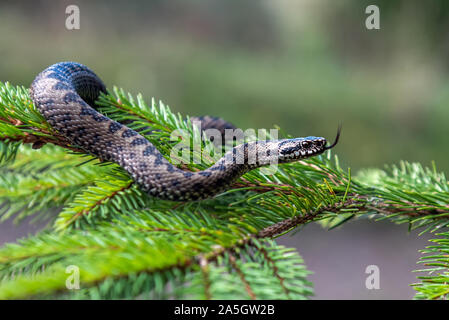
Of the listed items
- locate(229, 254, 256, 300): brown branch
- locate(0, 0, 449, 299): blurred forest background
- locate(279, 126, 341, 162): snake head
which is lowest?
locate(229, 254, 256, 300): brown branch

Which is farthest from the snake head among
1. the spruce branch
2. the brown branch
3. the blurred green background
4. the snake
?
the blurred green background

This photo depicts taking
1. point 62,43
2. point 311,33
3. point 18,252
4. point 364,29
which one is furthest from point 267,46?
point 18,252

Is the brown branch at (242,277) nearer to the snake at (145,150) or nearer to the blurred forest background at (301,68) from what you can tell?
the snake at (145,150)

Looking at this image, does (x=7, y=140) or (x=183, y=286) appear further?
(x=7, y=140)

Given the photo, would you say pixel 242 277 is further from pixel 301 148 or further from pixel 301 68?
pixel 301 68

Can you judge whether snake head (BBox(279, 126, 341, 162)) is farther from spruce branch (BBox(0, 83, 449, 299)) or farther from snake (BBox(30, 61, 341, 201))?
spruce branch (BBox(0, 83, 449, 299))

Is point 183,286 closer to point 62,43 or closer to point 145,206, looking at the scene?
point 145,206

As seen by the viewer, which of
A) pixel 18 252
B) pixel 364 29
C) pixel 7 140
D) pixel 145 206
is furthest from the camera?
pixel 364 29

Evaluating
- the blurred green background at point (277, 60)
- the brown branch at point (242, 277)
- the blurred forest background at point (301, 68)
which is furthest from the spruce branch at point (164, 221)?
the blurred green background at point (277, 60)
